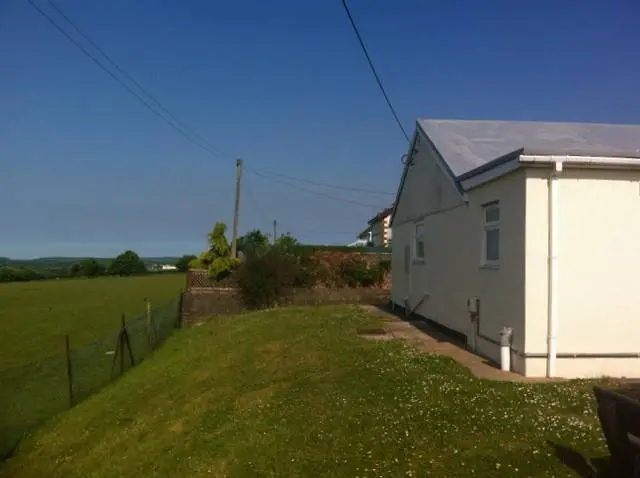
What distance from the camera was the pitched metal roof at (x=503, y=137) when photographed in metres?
11.6

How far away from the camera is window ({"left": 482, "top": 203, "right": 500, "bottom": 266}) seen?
9.32m

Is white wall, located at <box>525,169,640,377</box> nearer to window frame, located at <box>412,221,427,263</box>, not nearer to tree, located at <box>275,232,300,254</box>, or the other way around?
window frame, located at <box>412,221,427,263</box>

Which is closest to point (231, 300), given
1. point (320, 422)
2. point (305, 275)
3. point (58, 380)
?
point (305, 275)

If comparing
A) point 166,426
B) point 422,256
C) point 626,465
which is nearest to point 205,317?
point 422,256

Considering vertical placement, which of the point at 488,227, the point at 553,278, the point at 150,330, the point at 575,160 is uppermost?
the point at 575,160

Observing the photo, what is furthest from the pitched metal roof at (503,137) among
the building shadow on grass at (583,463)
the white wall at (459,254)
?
the building shadow on grass at (583,463)

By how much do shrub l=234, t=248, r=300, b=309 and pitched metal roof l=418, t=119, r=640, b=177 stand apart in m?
9.34

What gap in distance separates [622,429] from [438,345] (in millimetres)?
6923

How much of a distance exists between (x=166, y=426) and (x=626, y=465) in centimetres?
580

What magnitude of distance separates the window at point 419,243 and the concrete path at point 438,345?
1688 millimetres

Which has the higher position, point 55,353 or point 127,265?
point 127,265

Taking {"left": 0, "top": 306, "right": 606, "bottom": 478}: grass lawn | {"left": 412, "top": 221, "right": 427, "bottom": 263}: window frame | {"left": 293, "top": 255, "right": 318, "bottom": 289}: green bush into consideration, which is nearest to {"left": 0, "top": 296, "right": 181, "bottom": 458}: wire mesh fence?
{"left": 0, "top": 306, "right": 606, "bottom": 478}: grass lawn

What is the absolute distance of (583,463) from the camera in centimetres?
484

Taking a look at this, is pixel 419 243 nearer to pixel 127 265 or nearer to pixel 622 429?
pixel 622 429
